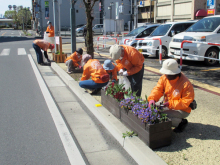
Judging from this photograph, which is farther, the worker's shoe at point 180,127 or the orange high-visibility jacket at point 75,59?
the orange high-visibility jacket at point 75,59

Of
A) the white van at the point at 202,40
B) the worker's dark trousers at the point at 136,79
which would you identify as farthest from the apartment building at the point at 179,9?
the worker's dark trousers at the point at 136,79

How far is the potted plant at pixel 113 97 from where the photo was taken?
439 centimetres

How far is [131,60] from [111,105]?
973mm

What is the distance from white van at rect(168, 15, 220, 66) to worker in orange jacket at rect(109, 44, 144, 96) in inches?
194

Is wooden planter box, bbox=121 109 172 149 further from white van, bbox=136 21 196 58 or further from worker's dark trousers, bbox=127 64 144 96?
white van, bbox=136 21 196 58

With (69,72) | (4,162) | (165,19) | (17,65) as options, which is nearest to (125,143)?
Result: (4,162)

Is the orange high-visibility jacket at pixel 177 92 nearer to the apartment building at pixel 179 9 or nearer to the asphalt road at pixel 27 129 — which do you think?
the asphalt road at pixel 27 129

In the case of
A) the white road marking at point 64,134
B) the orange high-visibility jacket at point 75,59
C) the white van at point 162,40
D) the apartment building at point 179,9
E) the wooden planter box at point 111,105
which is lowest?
the white road marking at point 64,134

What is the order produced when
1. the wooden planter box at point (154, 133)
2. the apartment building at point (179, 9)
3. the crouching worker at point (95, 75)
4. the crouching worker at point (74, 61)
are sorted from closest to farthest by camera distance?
the wooden planter box at point (154, 133), the crouching worker at point (95, 75), the crouching worker at point (74, 61), the apartment building at point (179, 9)

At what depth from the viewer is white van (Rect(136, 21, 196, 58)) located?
11.7 m

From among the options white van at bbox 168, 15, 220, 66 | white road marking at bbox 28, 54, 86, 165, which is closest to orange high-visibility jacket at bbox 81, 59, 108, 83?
white road marking at bbox 28, 54, 86, 165

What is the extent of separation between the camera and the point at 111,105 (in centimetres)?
466

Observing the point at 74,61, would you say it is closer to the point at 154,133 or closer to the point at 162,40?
the point at 162,40

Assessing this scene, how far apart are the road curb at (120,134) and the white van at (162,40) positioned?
624 cm
